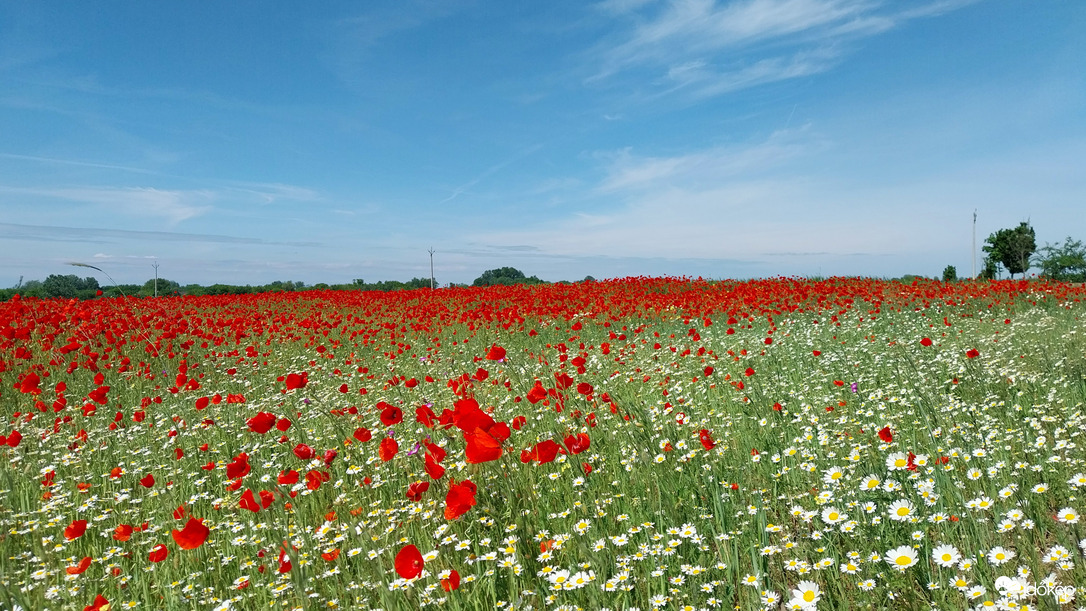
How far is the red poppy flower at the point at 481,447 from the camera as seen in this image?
231cm

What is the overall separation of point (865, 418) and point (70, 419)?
854 cm

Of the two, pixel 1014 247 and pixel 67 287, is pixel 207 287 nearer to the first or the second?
pixel 67 287

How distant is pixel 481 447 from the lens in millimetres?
2334

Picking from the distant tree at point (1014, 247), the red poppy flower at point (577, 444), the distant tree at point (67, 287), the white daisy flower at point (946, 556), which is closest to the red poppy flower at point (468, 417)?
the red poppy flower at point (577, 444)

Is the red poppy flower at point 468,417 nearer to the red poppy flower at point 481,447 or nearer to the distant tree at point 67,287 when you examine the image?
the red poppy flower at point 481,447

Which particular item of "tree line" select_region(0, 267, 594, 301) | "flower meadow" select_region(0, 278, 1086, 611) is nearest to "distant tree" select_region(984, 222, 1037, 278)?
"tree line" select_region(0, 267, 594, 301)

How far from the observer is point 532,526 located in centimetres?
310

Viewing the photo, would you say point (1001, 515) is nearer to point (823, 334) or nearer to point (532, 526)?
point (532, 526)

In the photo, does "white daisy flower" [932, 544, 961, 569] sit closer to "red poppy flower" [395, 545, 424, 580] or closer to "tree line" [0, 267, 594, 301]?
"red poppy flower" [395, 545, 424, 580]

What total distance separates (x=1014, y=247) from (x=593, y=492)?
71.9m

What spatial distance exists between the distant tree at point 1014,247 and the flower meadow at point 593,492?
63487 millimetres

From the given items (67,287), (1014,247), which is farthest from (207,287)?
(1014,247)

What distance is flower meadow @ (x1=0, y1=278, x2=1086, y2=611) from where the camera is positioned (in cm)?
239

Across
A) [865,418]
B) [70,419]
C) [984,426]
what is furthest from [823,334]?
[70,419]
